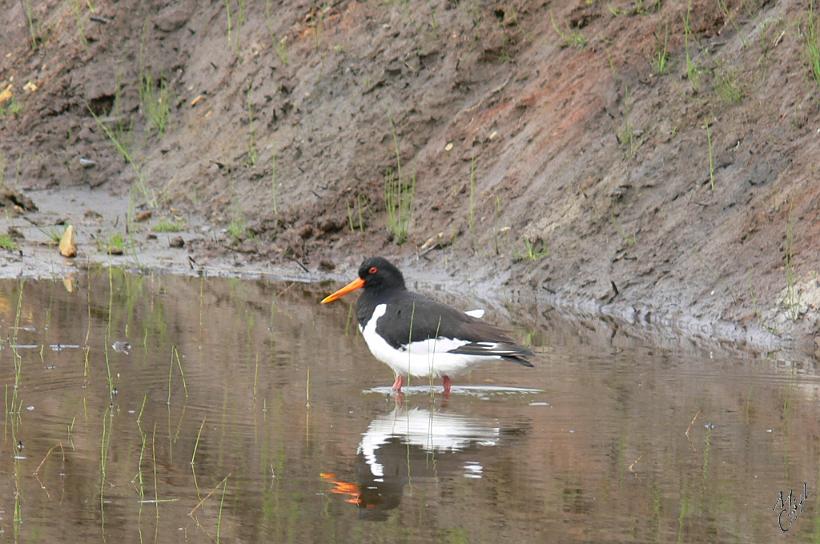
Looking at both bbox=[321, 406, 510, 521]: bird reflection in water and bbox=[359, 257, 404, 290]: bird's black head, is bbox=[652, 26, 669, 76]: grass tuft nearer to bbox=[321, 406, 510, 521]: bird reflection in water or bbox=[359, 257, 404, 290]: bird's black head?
bbox=[359, 257, 404, 290]: bird's black head

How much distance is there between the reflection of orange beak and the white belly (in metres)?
2.54

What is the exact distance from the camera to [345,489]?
6676 mm

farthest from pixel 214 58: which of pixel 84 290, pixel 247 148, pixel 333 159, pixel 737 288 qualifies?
pixel 737 288

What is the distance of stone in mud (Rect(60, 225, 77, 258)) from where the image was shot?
15375 mm

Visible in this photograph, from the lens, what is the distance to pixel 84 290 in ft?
44.5

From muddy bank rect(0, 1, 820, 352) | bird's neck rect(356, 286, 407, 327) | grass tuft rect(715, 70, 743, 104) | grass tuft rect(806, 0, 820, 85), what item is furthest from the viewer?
grass tuft rect(715, 70, 743, 104)

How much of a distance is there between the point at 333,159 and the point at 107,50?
5.12 meters

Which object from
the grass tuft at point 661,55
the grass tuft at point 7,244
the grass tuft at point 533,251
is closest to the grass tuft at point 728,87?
the grass tuft at point 661,55

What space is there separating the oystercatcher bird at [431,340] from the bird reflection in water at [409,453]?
0.63 m

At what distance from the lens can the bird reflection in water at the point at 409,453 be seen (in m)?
6.62

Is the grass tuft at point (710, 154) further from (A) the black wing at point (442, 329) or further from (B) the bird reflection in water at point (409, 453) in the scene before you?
(B) the bird reflection in water at point (409, 453)

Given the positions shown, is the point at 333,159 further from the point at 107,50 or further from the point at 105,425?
the point at 105,425

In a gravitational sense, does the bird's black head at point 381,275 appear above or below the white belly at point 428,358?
above

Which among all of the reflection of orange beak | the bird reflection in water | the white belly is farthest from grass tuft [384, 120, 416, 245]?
the reflection of orange beak
